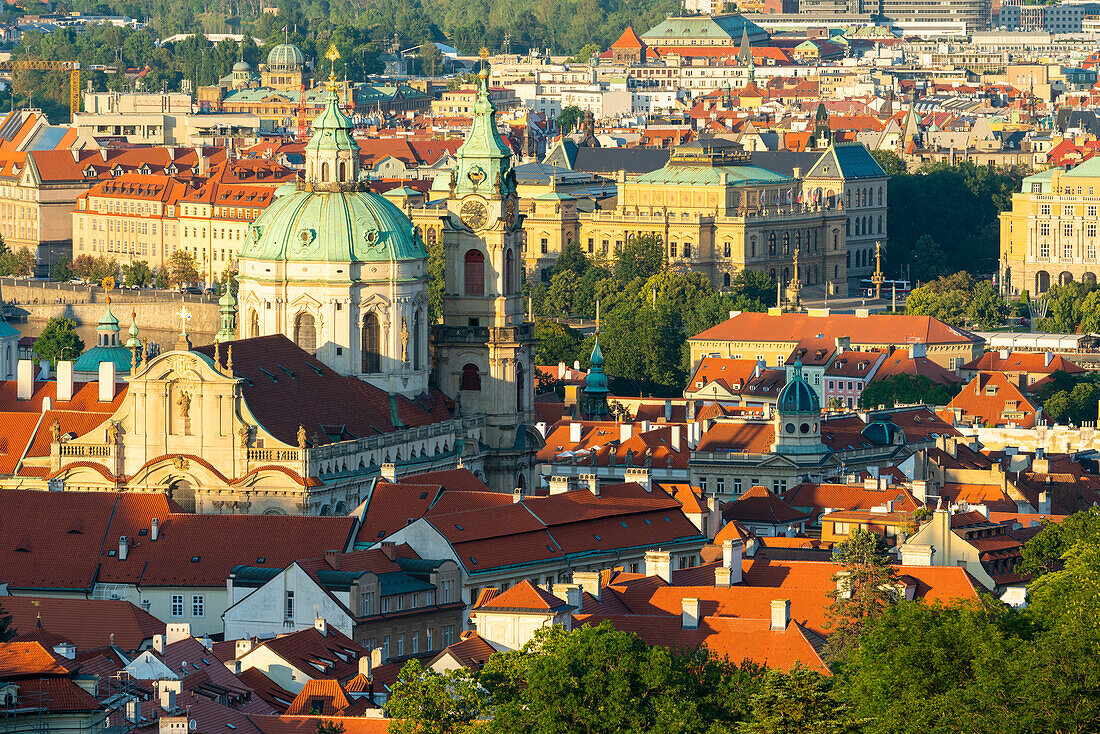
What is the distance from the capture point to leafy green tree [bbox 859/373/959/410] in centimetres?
15775

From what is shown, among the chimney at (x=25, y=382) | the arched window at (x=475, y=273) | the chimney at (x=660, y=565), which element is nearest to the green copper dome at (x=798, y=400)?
the arched window at (x=475, y=273)

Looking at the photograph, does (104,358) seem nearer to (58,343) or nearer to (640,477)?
(640,477)

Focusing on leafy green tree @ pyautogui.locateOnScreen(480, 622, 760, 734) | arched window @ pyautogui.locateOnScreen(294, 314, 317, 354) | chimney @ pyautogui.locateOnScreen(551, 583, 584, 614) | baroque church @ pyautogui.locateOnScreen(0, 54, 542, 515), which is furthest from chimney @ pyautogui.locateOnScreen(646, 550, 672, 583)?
arched window @ pyautogui.locateOnScreen(294, 314, 317, 354)

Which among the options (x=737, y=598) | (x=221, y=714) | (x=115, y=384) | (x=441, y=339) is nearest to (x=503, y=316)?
(x=441, y=339)

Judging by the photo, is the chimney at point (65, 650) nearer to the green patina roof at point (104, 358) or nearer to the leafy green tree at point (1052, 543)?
the leafy green tree at point (1052, 543)

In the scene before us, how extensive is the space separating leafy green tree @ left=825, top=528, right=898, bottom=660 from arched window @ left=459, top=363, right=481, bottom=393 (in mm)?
33909

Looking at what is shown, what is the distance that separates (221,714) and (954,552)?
31883 mm

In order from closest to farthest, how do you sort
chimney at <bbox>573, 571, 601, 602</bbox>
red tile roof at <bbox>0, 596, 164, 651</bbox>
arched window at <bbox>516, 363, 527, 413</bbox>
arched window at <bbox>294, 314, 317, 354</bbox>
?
1. red tile roof at <bbox>0, 596, 164, 651</bbox>
2. chimney at <bbox>573, 571, 601, 602</bbox>
3. arched window at <bbox>294, 314, 317, 354</bbox>
4. arched window at <bbox>516, 363, 527, 413</bbox>

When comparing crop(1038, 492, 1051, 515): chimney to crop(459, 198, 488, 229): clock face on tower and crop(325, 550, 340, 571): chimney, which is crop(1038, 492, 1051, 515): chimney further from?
crop(325, 550, 340, 571): chimney

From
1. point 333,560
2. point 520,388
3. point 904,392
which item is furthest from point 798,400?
point 333,560

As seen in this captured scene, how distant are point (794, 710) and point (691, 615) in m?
20.6

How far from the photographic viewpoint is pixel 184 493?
A: 105 metres

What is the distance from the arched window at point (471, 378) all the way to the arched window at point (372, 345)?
6.38 m

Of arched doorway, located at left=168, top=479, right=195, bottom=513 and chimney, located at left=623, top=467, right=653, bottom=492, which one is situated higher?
arched doorway, located at left=168, top=479, right=195, bottom=513
